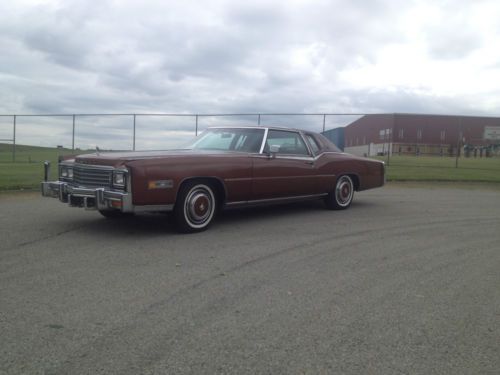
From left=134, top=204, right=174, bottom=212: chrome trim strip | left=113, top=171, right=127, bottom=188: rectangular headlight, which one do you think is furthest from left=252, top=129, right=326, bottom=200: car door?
left=113, top=171, right=127, bottom=188: rectangular headlight

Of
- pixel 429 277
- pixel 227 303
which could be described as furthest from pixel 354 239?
pixel 227 303

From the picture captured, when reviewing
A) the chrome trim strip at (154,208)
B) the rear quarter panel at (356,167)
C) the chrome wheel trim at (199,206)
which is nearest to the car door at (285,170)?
the rear quarter panel at (356,167)

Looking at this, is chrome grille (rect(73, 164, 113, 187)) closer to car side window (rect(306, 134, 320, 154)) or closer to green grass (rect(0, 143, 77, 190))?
car side window (rect(306, 134, 320, 154))

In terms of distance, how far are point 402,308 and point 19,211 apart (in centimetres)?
625

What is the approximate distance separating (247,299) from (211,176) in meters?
2.64

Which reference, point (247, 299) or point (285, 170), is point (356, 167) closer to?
point (285, 170)

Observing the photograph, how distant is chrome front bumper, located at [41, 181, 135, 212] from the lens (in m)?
5.19

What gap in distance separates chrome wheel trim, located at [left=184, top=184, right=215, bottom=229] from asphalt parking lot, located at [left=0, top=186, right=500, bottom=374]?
0.23 meters

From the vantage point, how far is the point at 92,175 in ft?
18.6

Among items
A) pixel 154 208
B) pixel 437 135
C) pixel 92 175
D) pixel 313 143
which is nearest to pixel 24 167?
pixel 92 175

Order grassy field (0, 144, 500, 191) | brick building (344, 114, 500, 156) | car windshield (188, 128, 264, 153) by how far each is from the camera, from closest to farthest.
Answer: car windshield (188, 128, 264, 153)
grassy field (0, 144, 500, 191)
brick building (344, 114, 500, 156)

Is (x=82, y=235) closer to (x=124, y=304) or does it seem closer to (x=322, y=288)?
(x=124, y=304)

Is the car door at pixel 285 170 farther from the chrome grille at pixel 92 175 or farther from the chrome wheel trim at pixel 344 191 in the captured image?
the chrome grille at pixel 92 175

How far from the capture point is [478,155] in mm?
31922
